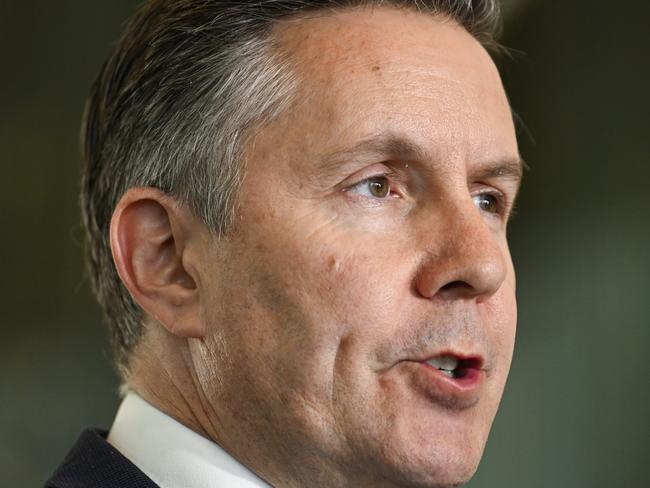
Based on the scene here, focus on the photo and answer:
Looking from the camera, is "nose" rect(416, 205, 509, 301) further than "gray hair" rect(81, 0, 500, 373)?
No

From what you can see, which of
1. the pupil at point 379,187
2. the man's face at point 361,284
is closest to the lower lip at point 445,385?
the man's face at point 361,284

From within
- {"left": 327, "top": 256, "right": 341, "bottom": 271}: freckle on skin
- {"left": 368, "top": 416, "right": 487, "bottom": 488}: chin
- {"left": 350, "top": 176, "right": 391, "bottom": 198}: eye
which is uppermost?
{"left": 350, "top": 176, "right": 391, "bottom": 198}: eye

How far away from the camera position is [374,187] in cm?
150

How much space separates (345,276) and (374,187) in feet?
0.56

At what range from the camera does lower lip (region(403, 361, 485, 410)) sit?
141cm

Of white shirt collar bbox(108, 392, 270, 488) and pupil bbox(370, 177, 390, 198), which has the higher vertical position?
pupil bbox(370, 177, 390, 198)

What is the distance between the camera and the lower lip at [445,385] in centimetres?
141

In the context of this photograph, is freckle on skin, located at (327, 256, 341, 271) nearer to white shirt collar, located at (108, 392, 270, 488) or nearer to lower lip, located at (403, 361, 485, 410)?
lower lip, located at (403, 361, 485, 410)

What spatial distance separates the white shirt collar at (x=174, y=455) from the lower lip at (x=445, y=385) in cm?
31

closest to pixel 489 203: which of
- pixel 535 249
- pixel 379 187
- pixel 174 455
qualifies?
pixel 379 187

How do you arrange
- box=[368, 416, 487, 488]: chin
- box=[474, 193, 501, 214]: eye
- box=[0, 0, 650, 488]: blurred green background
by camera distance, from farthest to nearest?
box=[0, 0, 650, 488]: blurred green background
box=[474, 193, 501, 214]: eye
box=[368, 416, 487, 488]: chin

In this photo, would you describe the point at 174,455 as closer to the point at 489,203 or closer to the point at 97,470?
the point at 97,470

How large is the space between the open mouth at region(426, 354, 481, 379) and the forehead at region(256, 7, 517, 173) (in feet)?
1.07

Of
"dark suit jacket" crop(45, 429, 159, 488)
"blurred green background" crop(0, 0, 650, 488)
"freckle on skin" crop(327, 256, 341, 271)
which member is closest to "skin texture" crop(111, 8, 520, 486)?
"freckle on skin" crop(327, 256, 341, 271)
